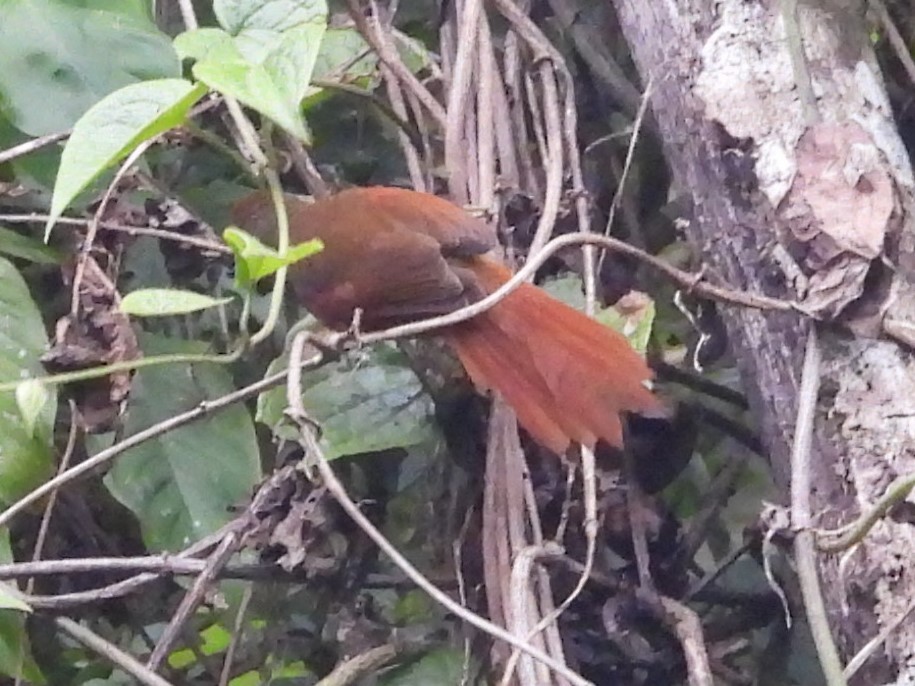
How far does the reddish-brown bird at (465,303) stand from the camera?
36.4 inches

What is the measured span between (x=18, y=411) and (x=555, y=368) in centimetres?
40

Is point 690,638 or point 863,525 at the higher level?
point 863,525

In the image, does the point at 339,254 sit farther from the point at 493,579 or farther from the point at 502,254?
the point at 493,579

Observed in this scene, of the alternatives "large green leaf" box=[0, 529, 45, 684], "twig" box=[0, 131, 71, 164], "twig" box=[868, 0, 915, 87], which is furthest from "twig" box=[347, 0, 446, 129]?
"large green leaf" box=[0, 529, 45, 684]

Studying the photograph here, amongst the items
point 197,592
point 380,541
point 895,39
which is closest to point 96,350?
point 197,592

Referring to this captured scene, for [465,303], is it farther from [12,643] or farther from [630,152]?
[12,643]

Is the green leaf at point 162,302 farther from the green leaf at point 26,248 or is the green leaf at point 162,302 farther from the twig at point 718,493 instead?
the twig at point 718,493

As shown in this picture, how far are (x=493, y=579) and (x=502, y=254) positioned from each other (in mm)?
317

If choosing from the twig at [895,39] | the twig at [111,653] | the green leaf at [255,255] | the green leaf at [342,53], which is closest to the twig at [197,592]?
the twig at [111,653]

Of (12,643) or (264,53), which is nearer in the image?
(264,53)

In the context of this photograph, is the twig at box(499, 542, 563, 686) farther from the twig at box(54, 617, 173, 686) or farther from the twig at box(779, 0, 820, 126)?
the twig at box(779, 0, 820, 126)

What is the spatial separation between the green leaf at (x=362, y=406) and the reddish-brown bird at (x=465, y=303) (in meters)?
0.05

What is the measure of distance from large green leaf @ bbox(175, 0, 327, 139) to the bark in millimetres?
292

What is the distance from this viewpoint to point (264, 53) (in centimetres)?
73
